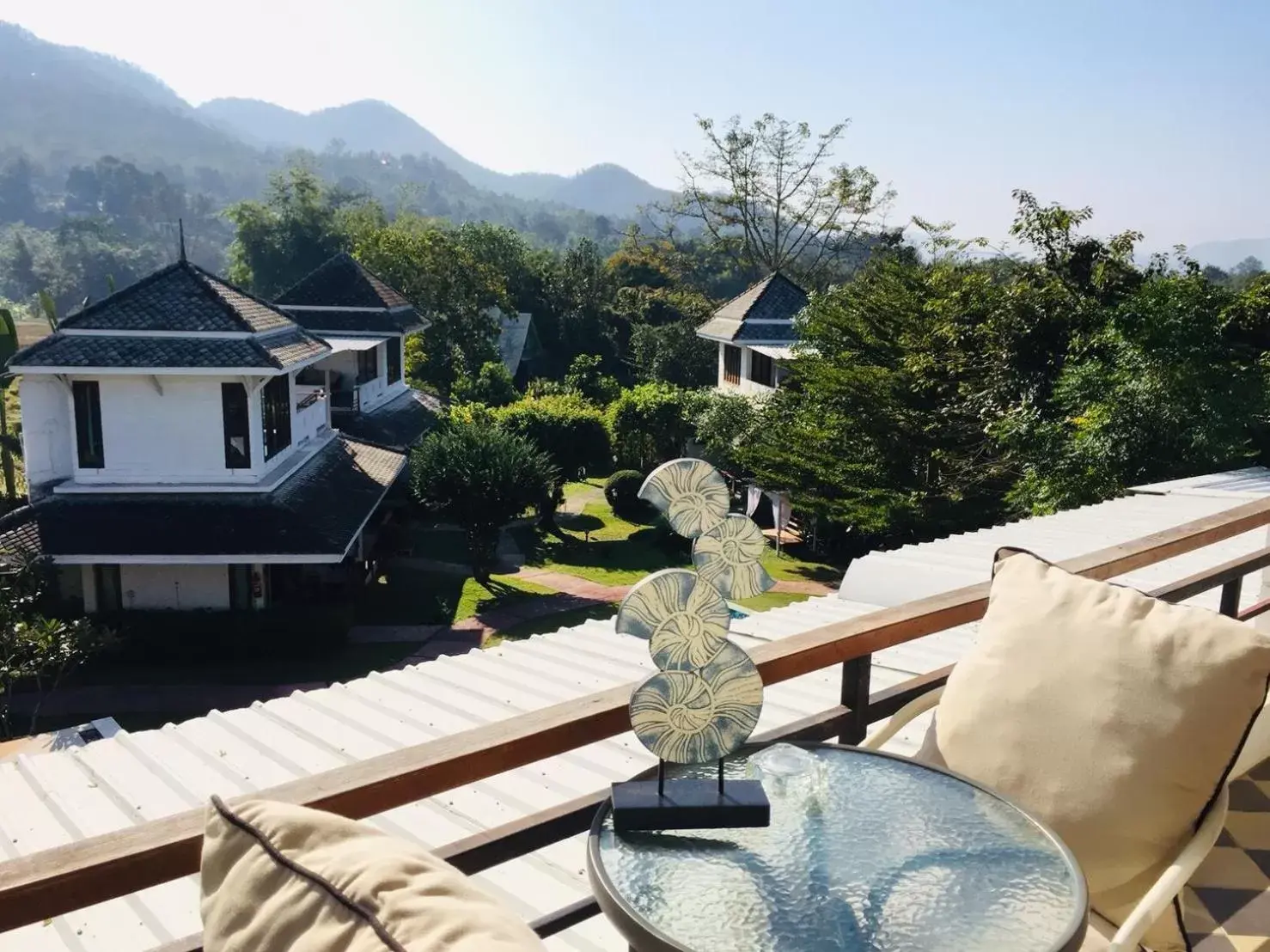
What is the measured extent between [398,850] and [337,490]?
15.8m

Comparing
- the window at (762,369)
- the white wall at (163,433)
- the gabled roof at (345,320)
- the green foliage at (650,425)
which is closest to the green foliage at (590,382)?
the green foliage at (650,425)

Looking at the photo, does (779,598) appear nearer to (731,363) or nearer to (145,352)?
(145,352)

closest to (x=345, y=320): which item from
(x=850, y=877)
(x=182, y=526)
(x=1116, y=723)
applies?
(x=182, y=526)

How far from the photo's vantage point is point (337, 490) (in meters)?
16.3

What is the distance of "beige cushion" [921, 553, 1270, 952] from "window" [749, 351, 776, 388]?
23.0 meters

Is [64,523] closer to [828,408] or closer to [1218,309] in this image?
[828,408]

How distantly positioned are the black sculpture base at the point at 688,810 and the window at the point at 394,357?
73.8 ft

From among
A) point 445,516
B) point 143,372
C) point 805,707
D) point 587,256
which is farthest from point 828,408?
point 587,256

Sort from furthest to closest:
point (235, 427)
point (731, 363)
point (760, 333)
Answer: point (731, 363) < point (760, 333) < point (235, 427)

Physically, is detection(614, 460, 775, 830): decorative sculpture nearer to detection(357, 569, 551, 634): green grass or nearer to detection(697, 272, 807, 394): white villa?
detection(357, 569, 551, 634): green grass

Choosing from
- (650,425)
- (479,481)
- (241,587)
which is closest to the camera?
(241,587)

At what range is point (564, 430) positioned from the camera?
2484cm

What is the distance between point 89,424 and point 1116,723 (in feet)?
50.4

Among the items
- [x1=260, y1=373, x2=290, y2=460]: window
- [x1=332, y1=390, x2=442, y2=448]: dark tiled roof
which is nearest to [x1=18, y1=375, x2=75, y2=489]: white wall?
[x1=260, y1=373, x2=290, y2=460]: window
